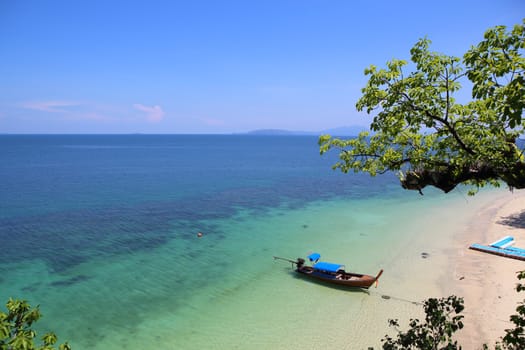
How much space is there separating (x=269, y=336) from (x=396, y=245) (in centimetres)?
1771

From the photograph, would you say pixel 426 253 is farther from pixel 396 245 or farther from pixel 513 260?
pixel 513 260

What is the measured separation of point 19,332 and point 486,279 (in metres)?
26.2

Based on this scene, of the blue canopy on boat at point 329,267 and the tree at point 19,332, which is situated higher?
the tree at point 19,332

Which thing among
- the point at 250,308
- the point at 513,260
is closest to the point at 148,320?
the point at 250,308

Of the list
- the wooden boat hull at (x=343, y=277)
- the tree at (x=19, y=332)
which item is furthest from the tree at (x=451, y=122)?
the wooden boat hull at (x=343, y=277)

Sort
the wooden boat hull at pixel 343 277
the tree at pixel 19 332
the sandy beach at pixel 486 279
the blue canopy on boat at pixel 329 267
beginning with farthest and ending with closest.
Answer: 1. the blue canopy on boat at pixel 329 267
2. the wooden boat hull at pixel 343 277
3. the sandy beach at pixel 486 279
4. the tree at pixel 19 332

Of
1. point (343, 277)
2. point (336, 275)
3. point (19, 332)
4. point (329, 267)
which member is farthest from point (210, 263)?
point (19, 332)

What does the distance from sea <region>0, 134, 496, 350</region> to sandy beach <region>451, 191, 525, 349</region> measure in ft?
6.61

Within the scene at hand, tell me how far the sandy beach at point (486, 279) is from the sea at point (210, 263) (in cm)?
201

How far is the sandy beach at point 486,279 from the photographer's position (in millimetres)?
16422

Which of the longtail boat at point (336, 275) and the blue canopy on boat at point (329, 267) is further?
the blue canopy on boat at point (329, 267)

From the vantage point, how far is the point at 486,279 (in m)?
22.0

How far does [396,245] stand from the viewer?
29312 millimetres

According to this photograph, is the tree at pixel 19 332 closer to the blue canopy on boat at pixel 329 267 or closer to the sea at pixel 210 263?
the sea at pixel 210 263
